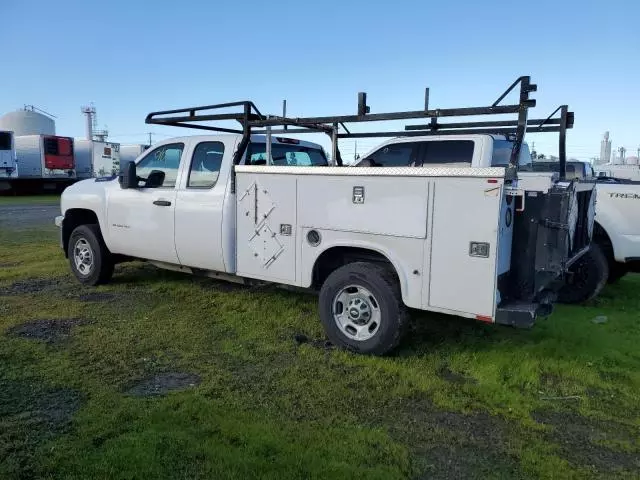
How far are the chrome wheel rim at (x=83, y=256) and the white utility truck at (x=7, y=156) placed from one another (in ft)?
71.3

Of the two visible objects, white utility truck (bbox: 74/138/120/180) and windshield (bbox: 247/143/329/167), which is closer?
windshield (bbox: 247/143/329/167)

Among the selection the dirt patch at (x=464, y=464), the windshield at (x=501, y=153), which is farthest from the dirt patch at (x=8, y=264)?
the dirt patch at (x=464, y=464)

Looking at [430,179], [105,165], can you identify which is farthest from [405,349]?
[105,165]

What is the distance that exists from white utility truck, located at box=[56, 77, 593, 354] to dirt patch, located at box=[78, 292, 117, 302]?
0.65 metres

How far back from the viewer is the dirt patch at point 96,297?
21.2 feet

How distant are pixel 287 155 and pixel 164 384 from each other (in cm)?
Result: 312

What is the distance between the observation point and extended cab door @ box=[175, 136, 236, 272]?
5.64 m

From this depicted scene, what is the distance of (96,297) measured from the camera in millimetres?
6613

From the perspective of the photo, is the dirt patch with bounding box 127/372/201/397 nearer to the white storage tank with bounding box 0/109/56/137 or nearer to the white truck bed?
the white truck bed

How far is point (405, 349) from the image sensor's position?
16.2ft

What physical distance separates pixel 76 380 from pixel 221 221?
7.06 feet

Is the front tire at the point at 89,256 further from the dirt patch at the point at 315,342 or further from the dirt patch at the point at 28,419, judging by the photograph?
the dirt patch at the point at 315,342

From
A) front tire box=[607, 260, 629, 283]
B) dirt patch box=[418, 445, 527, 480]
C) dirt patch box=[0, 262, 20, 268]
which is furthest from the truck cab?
front tire box=[607, 260, 629, 283]

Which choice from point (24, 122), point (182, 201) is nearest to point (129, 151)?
point (24, 122)
